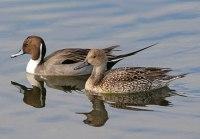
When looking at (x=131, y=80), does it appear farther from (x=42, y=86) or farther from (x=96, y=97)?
(x=42, y=86)

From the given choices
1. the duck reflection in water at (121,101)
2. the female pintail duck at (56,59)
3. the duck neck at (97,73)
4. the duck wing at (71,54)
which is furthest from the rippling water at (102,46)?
the duck neck at (97,73)

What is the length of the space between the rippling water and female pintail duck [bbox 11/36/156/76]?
8.5 inches

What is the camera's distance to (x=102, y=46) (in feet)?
48.2

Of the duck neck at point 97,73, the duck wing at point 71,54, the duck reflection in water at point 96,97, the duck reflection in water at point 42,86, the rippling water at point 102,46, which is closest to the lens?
the rippling water at point 102,46

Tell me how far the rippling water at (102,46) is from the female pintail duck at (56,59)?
22 centimetres

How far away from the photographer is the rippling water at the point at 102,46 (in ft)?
35.7

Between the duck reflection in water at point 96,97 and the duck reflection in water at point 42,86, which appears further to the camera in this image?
the duck reflection in water at point 42,86

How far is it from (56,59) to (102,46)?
0.91 meters

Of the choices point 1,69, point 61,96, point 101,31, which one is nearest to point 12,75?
point 1,69

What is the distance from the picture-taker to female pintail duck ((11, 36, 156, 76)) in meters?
14.1

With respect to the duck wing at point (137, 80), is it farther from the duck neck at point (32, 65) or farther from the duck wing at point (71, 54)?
the duck neck at point (32, 65)

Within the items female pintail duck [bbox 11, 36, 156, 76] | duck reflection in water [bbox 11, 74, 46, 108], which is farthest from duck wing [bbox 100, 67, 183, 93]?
female pintail duck [bbox 11, 36, 156, 76]

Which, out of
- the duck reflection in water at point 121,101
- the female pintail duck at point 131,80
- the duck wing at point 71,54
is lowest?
the duck reflection in water at point 121,101

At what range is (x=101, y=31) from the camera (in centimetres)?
1530
